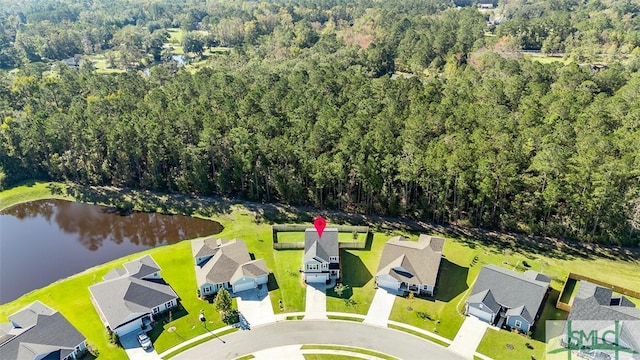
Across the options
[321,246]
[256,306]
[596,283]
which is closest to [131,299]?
[256,306]

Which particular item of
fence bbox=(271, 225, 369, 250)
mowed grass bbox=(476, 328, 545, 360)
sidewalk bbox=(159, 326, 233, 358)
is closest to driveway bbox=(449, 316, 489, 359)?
mowed grass bbox=(476, 328, 545, 360)

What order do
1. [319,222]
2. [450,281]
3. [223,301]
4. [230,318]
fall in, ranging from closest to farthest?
[223,301] → [230,318] → [450,281] → [319,222]

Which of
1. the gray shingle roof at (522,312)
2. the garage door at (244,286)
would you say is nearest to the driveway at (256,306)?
the garage door at (244,286)

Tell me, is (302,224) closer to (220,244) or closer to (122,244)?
(220,244)

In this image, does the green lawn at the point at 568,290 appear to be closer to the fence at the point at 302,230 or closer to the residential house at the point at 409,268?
the residential house at the point at 409,268

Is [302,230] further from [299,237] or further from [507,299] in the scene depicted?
[507,299]

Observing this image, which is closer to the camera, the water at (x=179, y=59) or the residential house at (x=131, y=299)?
the residential house at (x=131, y=299)

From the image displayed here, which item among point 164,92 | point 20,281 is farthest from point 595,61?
point 20,281

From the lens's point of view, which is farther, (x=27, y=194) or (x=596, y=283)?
(x=27, y=194)
